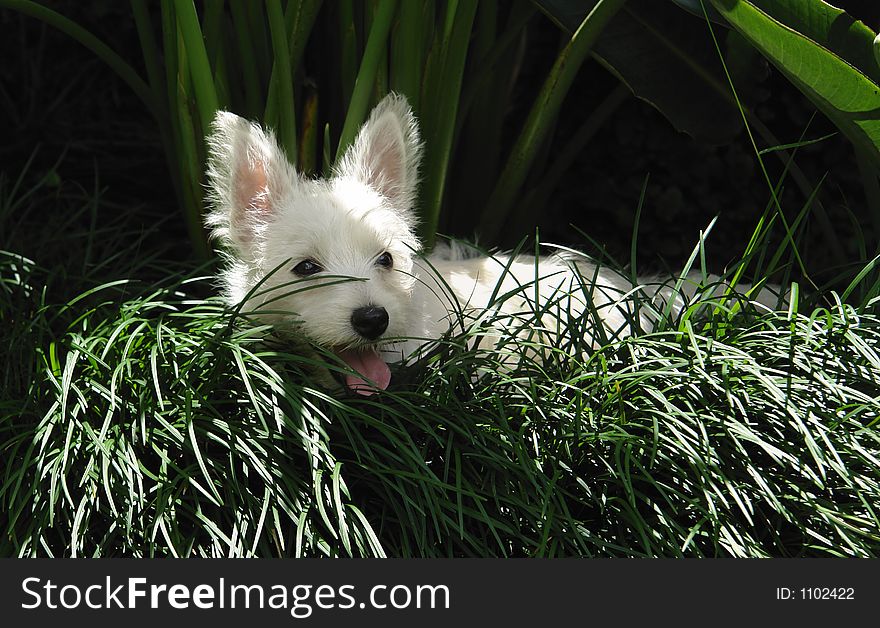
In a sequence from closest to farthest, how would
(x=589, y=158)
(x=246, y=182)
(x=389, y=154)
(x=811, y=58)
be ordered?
(x=811, y=58)
(x=246, y=182)
(x=389, y=154)
(x=589, y=158)

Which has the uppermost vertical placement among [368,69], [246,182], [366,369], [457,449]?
→ [368,69]

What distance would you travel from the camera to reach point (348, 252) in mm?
2373

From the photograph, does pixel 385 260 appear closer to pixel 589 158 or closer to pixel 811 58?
pixel 811 58

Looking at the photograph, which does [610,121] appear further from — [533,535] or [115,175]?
[533,535]

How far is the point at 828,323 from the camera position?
233 cm

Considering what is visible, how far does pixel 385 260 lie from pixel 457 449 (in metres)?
0.57

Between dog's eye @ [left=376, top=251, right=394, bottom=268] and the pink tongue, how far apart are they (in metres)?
0.23

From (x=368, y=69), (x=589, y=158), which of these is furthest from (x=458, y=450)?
(x=589, y=158)

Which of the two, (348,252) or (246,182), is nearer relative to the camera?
(348,252)

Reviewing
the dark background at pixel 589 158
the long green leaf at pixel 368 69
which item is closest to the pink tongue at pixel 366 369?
the long green leaf at pixel 368 69

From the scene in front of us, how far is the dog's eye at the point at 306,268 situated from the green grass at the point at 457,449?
0.19m

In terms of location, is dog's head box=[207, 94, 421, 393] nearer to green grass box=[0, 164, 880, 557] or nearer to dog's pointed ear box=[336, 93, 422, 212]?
dog's pointed ear box=[336, 93, 422, 212]

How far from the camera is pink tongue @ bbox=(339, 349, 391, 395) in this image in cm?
233

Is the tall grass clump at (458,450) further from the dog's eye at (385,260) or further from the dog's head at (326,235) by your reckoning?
the dog's eye at (385,260)
